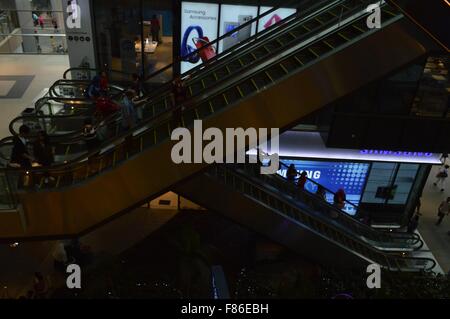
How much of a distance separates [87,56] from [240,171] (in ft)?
24.3

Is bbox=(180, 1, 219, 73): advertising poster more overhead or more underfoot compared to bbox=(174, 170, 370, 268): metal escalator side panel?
more overhead

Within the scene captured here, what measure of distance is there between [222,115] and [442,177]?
500 inches

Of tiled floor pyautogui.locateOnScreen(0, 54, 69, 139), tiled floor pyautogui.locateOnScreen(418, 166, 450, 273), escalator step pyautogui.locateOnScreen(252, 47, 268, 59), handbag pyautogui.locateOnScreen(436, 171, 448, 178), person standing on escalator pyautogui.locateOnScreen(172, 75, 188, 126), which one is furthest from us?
handbag pyautogui.locateOnScreen(436, 171, 448, 178)

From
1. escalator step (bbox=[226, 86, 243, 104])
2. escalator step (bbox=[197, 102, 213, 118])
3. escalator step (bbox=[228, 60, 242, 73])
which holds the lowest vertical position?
escalator step (bbox=[197, 102, 213, 118])

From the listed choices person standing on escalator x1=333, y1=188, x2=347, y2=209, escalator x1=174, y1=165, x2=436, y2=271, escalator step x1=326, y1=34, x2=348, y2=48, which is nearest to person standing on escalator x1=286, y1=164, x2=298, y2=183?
escalator x1=174, y1=165, x2=436, y2=271

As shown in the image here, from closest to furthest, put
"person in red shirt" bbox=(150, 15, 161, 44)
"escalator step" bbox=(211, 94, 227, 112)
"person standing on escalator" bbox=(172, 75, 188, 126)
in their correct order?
"person standing on escalator" bbox=(172, 75, 188, 126)
"escalator step" bbox=(211, 94, 227, 112)
"person in red shirt" bbox=(150, 15, 161, 44)

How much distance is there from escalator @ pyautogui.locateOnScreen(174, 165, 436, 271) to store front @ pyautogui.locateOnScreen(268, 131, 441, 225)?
148 cm

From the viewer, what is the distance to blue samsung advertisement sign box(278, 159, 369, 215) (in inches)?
602

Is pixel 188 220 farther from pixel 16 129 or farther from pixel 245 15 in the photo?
pixel 245 15

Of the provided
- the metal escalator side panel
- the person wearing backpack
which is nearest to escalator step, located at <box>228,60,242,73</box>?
the metal escalator side panel

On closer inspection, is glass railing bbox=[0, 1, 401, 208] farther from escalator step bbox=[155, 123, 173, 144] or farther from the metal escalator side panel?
the metal escalator side panel

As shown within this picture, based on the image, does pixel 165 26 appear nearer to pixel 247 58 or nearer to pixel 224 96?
pixel 247 58

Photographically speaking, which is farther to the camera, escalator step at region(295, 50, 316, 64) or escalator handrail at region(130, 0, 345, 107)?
escalator handrail at region(130, 0, 345, 107)

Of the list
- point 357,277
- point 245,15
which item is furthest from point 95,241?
point 245,15
